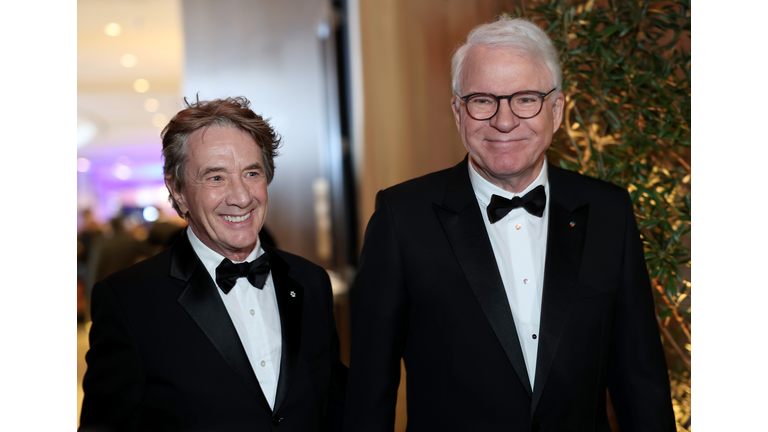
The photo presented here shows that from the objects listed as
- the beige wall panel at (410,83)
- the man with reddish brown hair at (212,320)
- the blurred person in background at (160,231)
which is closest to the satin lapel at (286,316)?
the man with reddish brown hair at (212,320)

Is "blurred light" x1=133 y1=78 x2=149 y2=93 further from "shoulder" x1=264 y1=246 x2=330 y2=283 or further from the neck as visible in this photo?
the neck

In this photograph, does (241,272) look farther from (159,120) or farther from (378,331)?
(159,120)

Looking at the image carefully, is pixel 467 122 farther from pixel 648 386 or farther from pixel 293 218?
pixel 293 218

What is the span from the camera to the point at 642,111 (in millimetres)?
2801

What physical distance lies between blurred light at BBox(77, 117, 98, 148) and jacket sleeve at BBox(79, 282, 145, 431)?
3.52m

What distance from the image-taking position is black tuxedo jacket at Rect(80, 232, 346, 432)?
60.8 inches

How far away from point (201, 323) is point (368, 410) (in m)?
0.53

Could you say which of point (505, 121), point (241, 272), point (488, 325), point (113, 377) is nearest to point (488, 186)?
point (505, 121)

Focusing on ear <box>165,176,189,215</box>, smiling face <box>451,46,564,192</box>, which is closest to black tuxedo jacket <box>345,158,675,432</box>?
smiling face <box>451,46,564,192</box>

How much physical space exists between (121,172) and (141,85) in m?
0.72

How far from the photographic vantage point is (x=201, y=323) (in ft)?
5.28

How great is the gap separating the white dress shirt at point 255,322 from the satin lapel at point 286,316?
0.08 feet

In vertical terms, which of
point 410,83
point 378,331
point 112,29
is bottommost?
point 378,331

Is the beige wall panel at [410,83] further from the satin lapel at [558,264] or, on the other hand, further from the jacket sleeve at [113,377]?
the jacket sleeve at [113,377]
